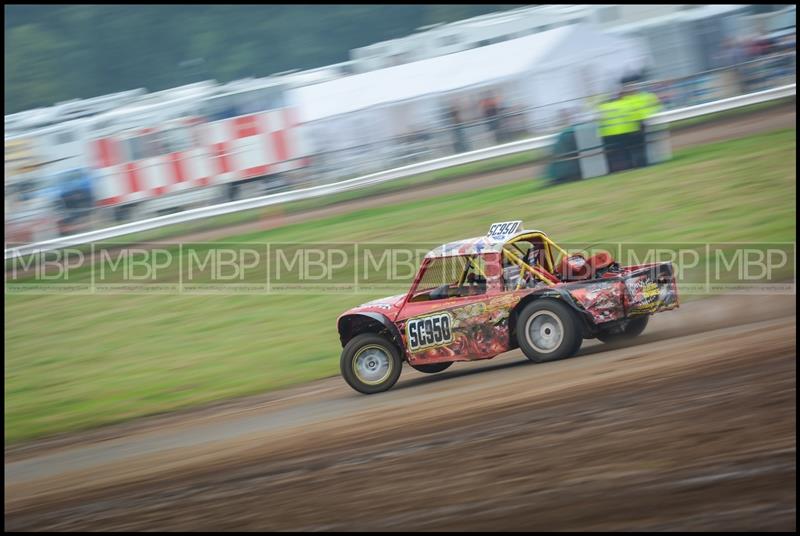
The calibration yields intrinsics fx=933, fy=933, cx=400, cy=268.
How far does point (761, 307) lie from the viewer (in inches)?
393

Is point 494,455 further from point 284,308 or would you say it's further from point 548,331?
point 284,308

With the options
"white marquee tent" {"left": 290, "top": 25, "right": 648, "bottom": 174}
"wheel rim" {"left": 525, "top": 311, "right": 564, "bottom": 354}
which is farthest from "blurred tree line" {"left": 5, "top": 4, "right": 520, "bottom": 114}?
"wheel rim" {"left": 525, "top": 311, "right": 564, "bottom": 354}

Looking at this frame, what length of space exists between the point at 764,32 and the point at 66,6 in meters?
37.7

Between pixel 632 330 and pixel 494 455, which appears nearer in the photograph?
pixel 494 455

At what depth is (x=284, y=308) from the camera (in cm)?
1451

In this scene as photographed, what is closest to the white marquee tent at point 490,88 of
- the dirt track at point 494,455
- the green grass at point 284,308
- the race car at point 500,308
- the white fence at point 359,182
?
the white fence at point 359,182

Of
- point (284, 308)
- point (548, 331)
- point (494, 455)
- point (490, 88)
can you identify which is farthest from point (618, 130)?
point (494, 455)

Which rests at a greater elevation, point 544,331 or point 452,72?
point 452,72

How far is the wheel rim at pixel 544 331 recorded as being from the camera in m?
8.88

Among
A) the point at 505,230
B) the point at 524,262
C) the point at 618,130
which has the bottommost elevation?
the point at 524,262

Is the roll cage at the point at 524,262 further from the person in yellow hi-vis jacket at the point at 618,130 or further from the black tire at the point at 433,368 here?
the person in yellow hi-vis jacket at the point at 618,130

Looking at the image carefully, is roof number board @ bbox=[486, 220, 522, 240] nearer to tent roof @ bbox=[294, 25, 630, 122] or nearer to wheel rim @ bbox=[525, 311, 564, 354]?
wheel rim @ bbox=[525, 311, 564, 354]

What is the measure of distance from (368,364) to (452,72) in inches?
485

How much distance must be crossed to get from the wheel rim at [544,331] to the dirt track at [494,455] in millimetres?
254
